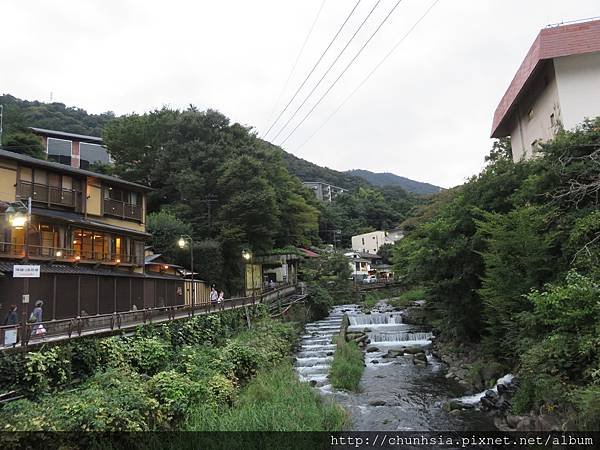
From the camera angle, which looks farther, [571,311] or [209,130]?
[209,130]

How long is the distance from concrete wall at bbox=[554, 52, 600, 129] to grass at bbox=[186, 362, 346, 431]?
15.2 m

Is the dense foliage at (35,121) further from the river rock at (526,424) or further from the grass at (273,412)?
the river rock at (526,424)

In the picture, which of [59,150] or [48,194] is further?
[59,150]

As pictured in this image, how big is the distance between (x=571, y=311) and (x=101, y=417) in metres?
11.2

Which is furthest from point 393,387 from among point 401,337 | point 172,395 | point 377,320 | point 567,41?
point 377,320

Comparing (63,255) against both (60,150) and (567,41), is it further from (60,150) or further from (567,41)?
(60,150)

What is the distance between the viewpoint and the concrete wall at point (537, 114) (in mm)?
18266

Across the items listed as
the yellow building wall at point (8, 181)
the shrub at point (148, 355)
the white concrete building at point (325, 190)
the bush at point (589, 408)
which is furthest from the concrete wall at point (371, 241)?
the bush at point (589, 408)

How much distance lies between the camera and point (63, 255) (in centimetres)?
2330

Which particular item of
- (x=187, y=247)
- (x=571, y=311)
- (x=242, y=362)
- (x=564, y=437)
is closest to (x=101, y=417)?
(x=242, y=362)

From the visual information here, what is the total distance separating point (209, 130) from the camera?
42.8m

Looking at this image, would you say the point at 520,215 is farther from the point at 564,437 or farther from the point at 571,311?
the point at 564,437

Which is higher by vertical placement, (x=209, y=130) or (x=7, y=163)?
(x=209, y=130)

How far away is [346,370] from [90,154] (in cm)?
5279
